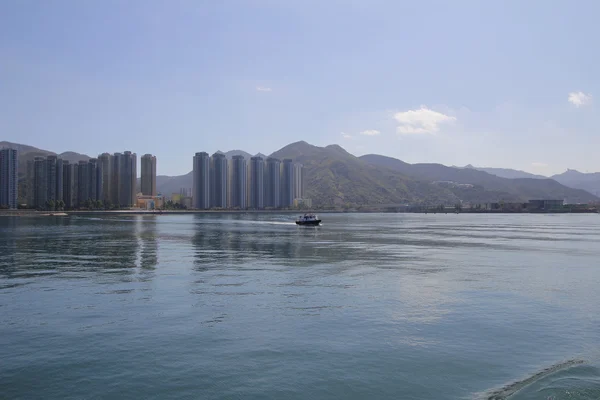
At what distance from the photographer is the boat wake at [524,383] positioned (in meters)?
16.7

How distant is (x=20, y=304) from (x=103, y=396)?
1796 centimetres

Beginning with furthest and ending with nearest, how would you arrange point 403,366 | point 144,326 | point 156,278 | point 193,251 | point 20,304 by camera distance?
point 193,251 → point 156,278 → point 20,304 → point 144,326 → point 403,366

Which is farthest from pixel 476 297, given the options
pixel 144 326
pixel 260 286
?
pixel 144 326

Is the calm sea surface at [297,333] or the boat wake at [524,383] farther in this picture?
the calm sea surface at [297,333]

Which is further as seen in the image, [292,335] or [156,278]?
[156,278]

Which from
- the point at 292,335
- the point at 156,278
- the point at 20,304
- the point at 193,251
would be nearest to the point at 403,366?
the point at 292,335

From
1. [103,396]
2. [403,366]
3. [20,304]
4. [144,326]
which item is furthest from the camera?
[20,304]

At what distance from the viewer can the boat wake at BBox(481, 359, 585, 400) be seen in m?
16.7

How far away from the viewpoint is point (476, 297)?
33531mm

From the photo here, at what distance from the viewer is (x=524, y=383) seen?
1770 centimetres

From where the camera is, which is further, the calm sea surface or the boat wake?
the calm sea surface

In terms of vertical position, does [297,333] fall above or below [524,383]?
above

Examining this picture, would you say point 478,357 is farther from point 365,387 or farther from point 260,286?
point 260,286

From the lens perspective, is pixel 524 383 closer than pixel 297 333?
Yes
